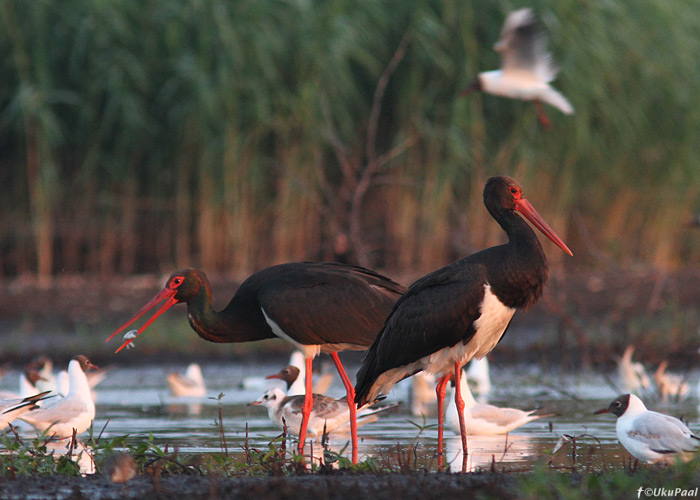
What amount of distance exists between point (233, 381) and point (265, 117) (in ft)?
10.2

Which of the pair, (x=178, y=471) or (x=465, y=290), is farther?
(x=465, y=290)

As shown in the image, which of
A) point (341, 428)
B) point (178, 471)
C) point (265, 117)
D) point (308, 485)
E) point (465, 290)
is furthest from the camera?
point (265, 117)

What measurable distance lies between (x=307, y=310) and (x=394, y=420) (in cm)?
175

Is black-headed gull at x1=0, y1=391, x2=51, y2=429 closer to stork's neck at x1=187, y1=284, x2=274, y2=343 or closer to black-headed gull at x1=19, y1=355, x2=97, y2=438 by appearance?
black-headed gull at x1=19, y1=355, x2=97, y2=438

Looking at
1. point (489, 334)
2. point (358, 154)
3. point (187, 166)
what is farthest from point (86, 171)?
point (489, 334)

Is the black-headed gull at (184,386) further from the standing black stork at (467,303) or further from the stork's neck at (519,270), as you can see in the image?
the stork's neck at (519,270)

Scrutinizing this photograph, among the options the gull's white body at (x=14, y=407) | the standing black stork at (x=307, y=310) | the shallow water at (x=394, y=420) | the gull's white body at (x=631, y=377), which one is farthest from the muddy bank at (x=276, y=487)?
the gull's white body at (x=631, y=377)

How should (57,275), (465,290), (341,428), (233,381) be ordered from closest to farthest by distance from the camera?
(465,290)
(341,428)
(233,381)
(57,275)

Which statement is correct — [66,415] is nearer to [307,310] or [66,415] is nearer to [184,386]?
[307,310]

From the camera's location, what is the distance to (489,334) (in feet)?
20.8

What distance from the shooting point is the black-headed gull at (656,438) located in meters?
5.82

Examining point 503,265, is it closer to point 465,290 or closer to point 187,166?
point 465,290

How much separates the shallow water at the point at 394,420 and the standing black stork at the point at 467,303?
377 mm

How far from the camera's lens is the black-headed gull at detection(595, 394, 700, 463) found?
5820 mm
